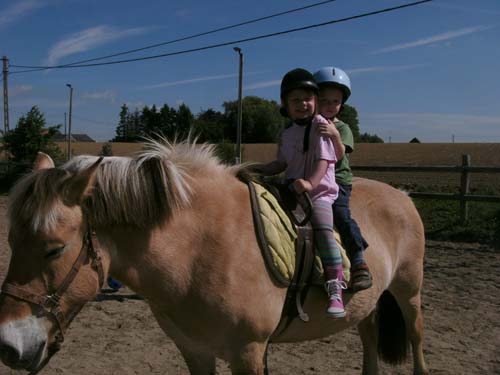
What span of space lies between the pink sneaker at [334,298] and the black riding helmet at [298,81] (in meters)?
1.08

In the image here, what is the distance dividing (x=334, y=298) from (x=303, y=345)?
203cm

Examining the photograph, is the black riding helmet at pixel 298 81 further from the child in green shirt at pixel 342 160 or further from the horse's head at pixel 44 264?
the horse's head at pixel 44 264

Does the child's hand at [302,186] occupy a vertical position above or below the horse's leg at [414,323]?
above

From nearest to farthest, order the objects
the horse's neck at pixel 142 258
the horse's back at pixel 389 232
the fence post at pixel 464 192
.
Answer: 1. the horse's neck at pixel 142 258
2. the horse's back at pixel 389 232
3. the fence post at pixel 464 192

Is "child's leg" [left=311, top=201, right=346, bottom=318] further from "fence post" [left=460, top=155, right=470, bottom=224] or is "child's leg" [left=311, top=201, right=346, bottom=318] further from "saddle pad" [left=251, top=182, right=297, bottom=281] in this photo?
"fence post" [left=460, top=155, right=470, bottom=224]

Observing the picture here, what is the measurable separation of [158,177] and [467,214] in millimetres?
9584

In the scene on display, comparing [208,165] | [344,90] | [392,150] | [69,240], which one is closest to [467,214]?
[344,90]

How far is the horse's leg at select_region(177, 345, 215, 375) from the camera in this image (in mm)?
2467

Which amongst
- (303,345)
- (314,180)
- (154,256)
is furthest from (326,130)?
(303,345)

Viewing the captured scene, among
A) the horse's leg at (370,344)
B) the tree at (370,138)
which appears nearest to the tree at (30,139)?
the horse's leg at (370,344)

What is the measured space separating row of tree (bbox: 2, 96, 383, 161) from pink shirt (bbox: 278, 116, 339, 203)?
0.64m

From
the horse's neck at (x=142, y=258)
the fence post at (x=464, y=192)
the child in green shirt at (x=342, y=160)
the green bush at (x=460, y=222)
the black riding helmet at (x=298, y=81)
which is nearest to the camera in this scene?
the horse's neck at (x=142, y=258)

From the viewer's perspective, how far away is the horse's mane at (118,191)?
1810mm

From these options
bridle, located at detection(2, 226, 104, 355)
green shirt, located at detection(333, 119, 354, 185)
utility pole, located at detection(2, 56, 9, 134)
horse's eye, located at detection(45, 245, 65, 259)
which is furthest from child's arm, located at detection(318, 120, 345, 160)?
utility pole, located at detection(2, 56, 9, 134)
